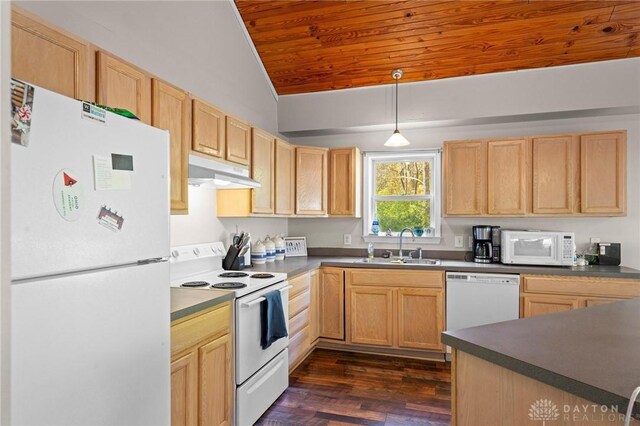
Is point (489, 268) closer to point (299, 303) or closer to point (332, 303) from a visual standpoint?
point (332, 303)


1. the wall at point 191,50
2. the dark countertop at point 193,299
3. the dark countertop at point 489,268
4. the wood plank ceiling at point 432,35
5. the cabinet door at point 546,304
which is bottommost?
the cabinet door at point 546,304

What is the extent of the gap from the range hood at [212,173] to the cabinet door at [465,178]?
2099mm

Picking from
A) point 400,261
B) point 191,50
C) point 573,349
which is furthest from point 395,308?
point 191,50

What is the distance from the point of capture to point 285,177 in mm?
3779

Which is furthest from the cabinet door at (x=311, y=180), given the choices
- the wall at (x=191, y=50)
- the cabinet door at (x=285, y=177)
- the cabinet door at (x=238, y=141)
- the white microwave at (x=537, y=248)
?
the white microwave at (x=537, y=248)

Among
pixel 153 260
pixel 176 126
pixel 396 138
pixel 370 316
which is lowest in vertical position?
pixel 370 316

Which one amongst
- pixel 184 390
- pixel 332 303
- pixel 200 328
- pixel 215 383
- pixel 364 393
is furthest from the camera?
pixel 332 303

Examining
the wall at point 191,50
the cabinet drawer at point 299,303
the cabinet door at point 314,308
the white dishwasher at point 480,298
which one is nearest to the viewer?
the wall at point 191,50

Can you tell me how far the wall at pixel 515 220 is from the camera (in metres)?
3.59

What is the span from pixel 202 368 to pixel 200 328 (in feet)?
0.70

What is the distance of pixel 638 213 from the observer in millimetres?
3582

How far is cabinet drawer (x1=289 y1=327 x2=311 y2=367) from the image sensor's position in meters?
3.05

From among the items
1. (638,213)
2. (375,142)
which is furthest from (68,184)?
(638,213)

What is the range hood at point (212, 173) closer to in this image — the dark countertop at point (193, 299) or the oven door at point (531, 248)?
the dark countertop at point (193, 299)
